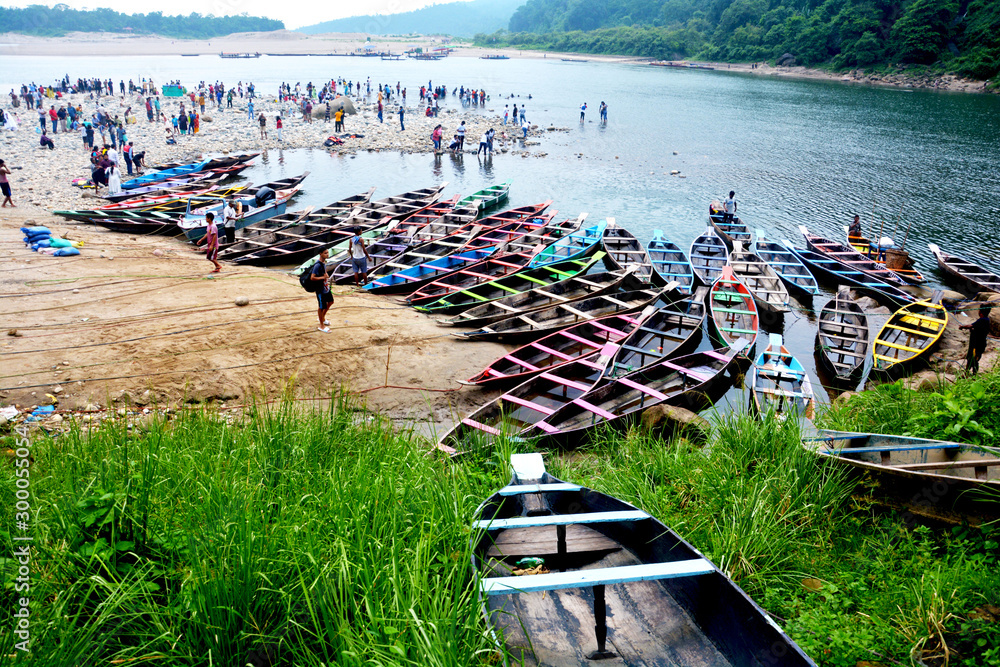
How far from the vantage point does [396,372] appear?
12781 mm

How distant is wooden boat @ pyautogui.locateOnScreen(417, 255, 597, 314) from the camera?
16000mm

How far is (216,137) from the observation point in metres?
40.2

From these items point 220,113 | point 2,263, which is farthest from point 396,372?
point 220,113

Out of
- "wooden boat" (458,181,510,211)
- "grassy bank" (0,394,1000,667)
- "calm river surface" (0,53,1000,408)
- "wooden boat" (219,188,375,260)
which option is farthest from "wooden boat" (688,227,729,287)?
"wooden boat" (219,188,375,260)

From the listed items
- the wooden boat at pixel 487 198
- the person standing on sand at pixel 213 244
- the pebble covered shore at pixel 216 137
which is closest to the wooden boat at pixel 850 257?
the wooden boat at pixel 487 198

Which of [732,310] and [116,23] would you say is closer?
[732,310]

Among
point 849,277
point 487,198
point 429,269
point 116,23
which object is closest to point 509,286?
point 429,269

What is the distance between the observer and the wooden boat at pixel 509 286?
16000 mm

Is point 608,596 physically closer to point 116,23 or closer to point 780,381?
point 780,381

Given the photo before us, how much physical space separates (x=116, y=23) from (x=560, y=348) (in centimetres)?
14987

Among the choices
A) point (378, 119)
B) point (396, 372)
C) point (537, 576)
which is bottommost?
point (396, 372)

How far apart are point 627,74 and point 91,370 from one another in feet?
314

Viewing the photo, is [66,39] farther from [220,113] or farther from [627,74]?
[627,74]

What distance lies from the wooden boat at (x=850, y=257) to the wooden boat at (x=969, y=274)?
222 cm
